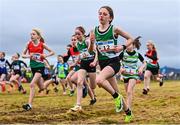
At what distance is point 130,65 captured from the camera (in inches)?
521

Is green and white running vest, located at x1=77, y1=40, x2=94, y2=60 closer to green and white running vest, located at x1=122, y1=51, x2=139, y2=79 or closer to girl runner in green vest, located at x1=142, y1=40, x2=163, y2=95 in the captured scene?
green and white running vest, located at x1=122, y1=51, x2=139, y2=79

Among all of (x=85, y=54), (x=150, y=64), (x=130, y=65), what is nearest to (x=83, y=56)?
(x=85, y=54)

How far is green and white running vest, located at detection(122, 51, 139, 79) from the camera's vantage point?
13008mm

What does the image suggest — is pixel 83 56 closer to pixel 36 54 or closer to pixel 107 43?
pixel 36 54

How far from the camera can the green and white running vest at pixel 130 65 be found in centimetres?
1301

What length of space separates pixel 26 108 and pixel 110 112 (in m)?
2.41

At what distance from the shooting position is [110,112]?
42.0 feet

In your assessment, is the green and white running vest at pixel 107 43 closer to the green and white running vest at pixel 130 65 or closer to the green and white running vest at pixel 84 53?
the green and white running vest at pixel 130 65

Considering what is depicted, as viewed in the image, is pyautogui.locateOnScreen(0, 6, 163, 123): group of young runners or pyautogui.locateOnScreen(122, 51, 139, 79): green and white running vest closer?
pyautogui.locateOnScreen(0, 6, 163, 123): group of young runners


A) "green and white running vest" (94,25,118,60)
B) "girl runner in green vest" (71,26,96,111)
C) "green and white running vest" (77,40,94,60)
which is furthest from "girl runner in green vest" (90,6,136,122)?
"green and white running vest" (77,40,94,60)

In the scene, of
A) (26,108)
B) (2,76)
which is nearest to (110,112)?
(26,108)

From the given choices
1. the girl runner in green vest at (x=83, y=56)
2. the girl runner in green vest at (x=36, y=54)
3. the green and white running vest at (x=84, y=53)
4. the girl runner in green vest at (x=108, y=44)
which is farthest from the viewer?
the girl runner in green vest at (x=36, y=54)

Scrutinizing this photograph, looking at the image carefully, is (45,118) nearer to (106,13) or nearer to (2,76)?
(106,13)

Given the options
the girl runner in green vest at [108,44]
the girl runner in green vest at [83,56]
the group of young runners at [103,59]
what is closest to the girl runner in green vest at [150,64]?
the group of young runners at [103,59]
